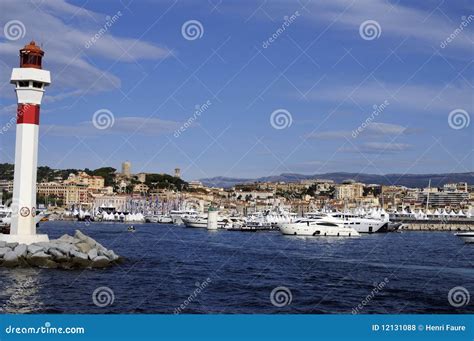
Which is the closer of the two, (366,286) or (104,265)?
(366,286)

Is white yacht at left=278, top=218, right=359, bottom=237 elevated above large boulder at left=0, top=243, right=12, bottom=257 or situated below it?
above

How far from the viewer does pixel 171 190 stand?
250 ft

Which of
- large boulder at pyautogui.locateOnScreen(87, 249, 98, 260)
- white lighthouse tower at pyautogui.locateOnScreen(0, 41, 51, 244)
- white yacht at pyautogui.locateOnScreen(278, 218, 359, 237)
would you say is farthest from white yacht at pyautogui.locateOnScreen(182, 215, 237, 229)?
white lighthouse tower at pyautogui.locateOnScreen(0, 41, 51, 244)

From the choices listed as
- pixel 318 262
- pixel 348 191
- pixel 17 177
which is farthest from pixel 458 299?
pixel 348 191

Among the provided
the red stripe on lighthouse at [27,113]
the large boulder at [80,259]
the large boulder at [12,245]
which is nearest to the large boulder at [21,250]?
the large boulder at [12,245]

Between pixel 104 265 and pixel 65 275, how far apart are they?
188 centimetres

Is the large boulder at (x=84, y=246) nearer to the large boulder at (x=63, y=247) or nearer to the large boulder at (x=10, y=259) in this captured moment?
the large boulder at (x=63, y=247)

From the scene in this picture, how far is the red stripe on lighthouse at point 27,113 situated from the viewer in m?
13.8

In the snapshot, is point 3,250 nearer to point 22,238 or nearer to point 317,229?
point 22,238

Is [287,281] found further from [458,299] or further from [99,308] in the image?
[99,308]

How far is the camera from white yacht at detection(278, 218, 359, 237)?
1479 inches

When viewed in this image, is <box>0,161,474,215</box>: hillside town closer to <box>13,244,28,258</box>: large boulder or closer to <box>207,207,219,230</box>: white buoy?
<box>207,207,219,230</box>: white buoy

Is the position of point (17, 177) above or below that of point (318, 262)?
above

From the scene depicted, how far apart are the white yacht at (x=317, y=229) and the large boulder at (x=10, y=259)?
2535 centimetres
